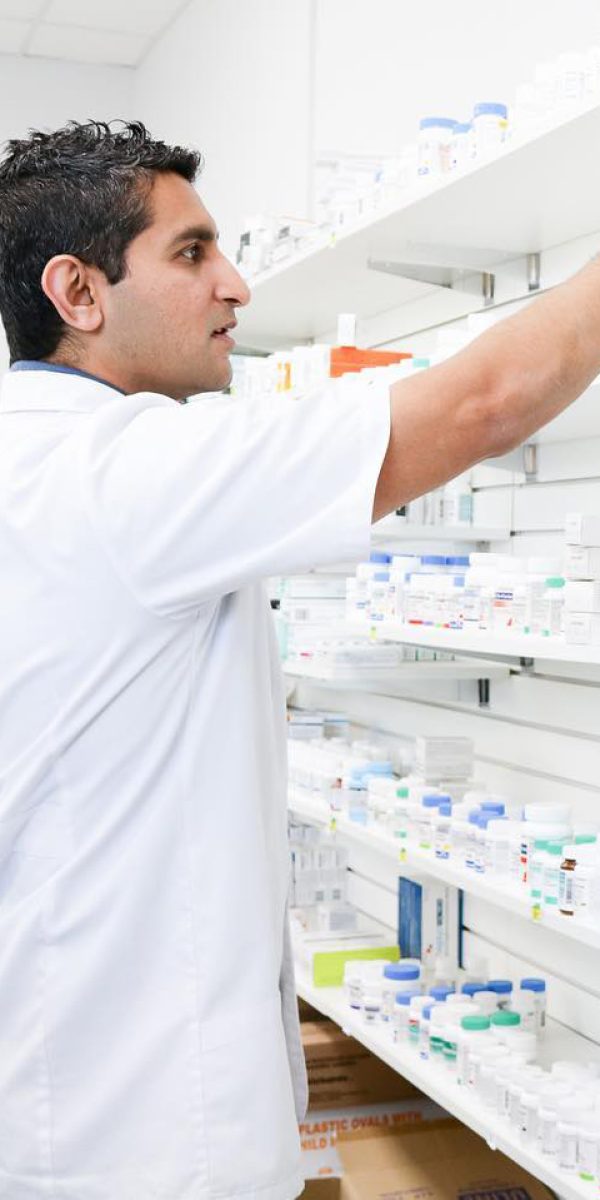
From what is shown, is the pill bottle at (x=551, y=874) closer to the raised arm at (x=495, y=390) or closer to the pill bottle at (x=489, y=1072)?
the pill bottle at (x=489, y=1072)

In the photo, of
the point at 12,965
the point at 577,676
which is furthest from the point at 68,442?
the point at 577,676

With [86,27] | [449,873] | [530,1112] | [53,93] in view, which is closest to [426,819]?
[449,873]

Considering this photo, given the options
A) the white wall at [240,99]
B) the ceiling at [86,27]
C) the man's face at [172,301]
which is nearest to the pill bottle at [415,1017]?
the man's face at [172,301]

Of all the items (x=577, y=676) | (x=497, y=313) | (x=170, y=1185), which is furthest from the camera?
(x=497, y=313)

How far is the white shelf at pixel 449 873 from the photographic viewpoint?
2.30 metres

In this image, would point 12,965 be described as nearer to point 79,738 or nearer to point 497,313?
point 79,738

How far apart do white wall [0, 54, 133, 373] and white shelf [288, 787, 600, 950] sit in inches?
135

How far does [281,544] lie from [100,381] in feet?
1.29

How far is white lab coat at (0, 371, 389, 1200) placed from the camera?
142 centimetres

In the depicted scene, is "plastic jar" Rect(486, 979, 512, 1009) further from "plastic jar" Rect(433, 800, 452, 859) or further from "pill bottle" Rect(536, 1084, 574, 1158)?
"pill bottle" Rect(536, 1084, 574, 1158)

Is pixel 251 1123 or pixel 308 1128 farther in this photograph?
pixel 308 1128

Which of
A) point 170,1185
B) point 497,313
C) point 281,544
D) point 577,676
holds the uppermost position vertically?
point 497,313

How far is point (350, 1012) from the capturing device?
10.4 feet

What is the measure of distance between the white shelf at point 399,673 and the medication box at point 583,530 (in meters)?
0.98
